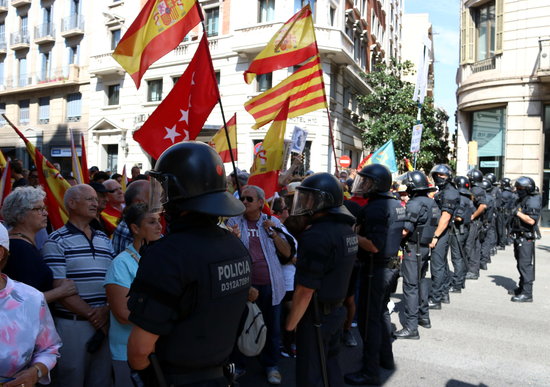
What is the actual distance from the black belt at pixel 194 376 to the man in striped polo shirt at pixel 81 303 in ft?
4.48

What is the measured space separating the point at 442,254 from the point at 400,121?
15.6 metres

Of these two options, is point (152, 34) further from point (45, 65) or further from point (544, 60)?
point (45, 65)

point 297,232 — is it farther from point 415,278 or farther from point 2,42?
point 2,42

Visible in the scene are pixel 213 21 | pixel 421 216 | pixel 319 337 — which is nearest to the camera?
pixel 319 337

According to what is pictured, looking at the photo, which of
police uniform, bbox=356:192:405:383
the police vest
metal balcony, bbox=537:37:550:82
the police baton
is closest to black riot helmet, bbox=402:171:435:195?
the police vest

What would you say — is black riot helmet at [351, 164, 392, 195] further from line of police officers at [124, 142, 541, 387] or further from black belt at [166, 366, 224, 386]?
black belt at [166, 366, 224, 386]

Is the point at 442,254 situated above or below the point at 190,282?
below

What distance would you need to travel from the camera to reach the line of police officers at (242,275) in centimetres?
186

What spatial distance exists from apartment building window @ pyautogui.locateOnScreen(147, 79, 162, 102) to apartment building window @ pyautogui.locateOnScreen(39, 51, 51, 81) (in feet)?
32.8

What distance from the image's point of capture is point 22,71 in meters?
31.9

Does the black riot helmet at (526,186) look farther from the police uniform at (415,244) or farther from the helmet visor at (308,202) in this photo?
the helmet visor at (308,202)

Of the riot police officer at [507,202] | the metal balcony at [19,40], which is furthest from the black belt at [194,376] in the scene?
the metal balcony at [19,40]

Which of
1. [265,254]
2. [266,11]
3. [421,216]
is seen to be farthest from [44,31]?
[265,254]

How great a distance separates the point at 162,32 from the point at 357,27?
23.3 m
